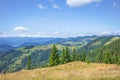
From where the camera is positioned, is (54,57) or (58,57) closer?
(54,57)

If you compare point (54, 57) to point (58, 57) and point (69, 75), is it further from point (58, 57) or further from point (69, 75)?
point (69, 75)

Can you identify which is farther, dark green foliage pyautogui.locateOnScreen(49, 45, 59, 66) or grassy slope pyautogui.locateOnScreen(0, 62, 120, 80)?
dark green foliage pyautogui.locateOnScreen(49, 45, 59, 66)

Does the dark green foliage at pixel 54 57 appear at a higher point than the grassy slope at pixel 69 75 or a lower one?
lower

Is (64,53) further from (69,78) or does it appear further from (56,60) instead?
(69,78)

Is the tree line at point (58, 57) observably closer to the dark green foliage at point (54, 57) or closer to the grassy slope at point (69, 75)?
the dark green foliage at point (54, 57)

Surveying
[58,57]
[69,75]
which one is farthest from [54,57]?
[69,75]

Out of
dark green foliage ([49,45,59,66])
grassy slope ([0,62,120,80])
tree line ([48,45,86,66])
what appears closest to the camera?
grassy slope ([0,62,120,80])

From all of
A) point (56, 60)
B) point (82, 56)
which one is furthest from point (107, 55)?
point (56, 60)

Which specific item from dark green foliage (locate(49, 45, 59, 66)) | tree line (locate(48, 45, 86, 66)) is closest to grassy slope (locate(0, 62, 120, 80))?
dark green foliage (locate(49, 45, 59, 66))

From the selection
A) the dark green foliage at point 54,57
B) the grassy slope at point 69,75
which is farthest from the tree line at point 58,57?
the grassy slope at point 69,75

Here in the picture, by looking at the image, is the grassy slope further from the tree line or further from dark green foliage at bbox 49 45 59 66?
the tree line

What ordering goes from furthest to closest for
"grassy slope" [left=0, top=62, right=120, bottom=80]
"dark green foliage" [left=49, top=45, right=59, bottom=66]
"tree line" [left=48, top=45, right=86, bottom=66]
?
"tree line" [left=48, top=45, right=86, bottom=66], "dark green foliage" [left=49, top=45, right=59, bottom=66], "grassy slope" [left=0, top=62, right=120, bottom=80]

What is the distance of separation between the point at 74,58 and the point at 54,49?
104 feet

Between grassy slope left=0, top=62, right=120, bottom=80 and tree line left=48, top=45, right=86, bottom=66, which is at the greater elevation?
grassy slope left=0, top=62, right=120, bottom=80
